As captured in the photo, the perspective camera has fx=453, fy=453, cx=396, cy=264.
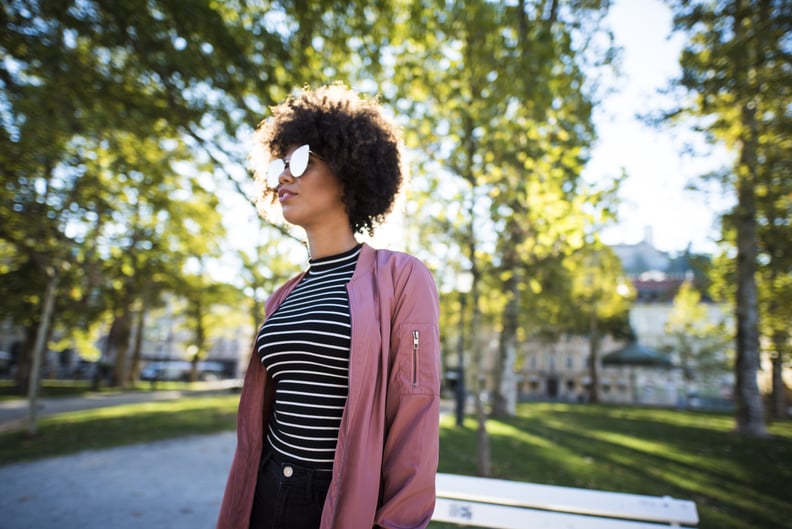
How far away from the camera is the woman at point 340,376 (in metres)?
1.54

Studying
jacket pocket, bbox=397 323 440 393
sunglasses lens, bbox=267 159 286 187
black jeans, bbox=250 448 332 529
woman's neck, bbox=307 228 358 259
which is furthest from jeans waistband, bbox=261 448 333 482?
sunglasses lens, bbox=267 159 286 187

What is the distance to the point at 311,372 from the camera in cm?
176

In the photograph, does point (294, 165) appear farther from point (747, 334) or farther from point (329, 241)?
point (747, 334)

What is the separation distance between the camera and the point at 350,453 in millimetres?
1578

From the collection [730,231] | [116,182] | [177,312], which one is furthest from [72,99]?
[177,312]

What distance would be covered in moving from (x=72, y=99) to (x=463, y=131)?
5.85 metres

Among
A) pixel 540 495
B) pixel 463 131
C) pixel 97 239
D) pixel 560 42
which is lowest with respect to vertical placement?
pixel 540 495

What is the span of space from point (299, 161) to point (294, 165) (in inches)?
1.2

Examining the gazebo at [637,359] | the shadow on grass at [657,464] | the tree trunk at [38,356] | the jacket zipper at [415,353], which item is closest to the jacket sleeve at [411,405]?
the jacket zipper at [415,353]

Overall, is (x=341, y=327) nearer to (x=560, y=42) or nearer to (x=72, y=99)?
(x=560, y=42)

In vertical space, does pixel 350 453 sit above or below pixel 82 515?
above

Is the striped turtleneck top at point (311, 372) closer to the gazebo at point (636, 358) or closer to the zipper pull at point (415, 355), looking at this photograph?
the zipper pull at point (415, 355)

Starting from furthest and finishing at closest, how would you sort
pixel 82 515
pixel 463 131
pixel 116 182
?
pixel 116 182, pixel 463 131, pixel 82 515

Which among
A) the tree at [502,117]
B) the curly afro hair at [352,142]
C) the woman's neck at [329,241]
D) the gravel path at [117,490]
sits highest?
the tree at [502,117]
